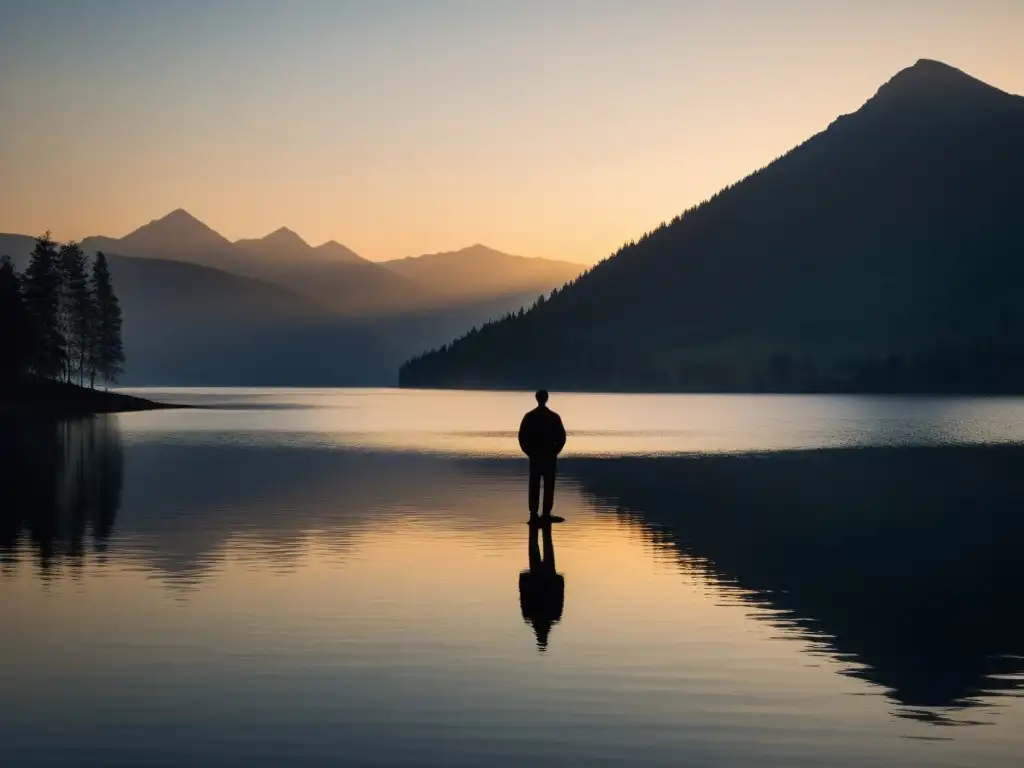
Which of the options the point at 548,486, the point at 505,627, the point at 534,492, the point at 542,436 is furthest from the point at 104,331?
the point at 505,627

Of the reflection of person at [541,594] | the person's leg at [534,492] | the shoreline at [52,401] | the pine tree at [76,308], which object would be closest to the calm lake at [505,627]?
the reflection of person at [541,594]

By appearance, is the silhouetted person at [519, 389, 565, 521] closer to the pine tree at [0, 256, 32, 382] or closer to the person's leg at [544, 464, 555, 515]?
the person's leg at [544, 464, 555, 515]

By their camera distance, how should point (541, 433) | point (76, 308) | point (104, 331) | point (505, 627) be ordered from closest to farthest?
1. point (505, 627)
2. point (541, 433)
3. point (76, 308)
4. point (104, 331)

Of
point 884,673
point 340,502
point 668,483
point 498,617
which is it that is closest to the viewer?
point 884,673

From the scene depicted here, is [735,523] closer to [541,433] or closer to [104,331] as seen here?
[541,433]

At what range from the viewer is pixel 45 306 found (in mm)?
146875

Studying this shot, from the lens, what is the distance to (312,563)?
27984 mm

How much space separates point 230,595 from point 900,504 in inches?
1009

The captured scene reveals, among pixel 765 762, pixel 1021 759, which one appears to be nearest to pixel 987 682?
pixel 1021 759

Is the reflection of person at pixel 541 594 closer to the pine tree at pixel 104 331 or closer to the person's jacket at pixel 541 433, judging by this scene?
the person's jacket at pixel 541 433

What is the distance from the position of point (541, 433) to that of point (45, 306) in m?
123

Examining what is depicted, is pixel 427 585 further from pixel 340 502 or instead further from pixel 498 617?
pixel 340 502

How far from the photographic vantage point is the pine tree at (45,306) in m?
140

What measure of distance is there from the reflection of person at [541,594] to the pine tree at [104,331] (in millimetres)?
154634
